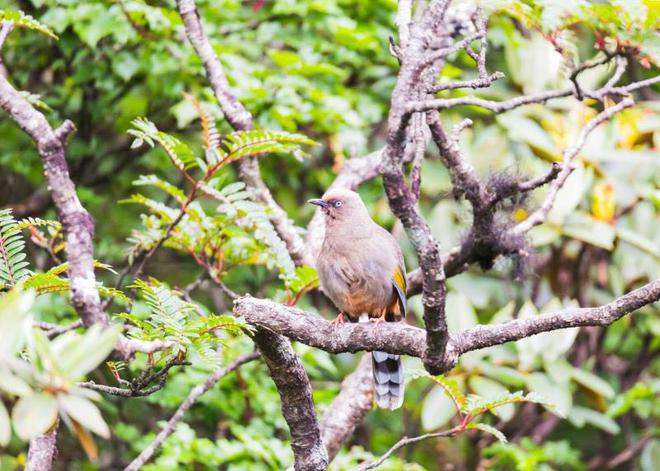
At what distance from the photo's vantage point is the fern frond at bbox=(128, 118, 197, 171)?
3268 mm

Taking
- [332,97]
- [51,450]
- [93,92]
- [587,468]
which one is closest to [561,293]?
[587,468]

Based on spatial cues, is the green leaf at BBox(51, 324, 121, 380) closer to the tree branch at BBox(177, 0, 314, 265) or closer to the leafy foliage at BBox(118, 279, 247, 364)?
the leafy foliage at BBox(118, 279, 247, 364)

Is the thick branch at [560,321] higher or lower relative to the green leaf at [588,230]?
higher

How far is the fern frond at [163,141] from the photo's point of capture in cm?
327

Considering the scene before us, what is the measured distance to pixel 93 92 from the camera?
5.42m

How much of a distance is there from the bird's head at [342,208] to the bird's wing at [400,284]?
334 mm

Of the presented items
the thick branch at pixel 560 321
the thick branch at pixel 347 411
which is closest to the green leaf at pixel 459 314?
the thick branch at pixel 347 411

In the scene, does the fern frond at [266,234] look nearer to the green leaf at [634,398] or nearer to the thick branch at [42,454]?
the thick branch at [42,454]

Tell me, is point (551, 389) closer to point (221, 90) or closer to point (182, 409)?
point (182, 409)

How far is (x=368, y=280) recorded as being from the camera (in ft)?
13.3

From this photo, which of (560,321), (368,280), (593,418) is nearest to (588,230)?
(593,418)

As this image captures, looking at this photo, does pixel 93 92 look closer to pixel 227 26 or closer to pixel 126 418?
pixel 227 26

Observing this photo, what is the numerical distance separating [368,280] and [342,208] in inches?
18.1

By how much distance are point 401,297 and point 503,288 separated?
224cm
